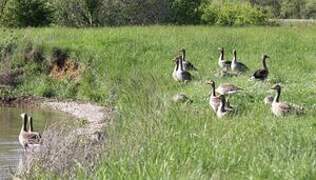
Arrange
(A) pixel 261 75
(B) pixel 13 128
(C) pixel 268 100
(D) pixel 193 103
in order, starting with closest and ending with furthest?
(C) pixel 268 100
(D) pixel 193 103
(A) pixel 261 75
(B) pixel 13 128

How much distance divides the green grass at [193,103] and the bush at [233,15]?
2657 cm

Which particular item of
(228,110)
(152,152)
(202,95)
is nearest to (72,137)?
(152,152)

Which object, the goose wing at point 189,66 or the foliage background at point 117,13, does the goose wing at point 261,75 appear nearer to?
the goose wing at point 189,66

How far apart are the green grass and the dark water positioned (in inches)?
90.0

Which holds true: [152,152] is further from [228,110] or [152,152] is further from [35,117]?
[35,117]

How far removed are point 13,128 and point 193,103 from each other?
748 cm

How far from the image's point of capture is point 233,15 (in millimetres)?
65750

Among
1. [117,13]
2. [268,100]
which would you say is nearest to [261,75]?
[268,100]

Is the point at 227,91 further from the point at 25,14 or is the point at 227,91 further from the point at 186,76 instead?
the point at 25,14

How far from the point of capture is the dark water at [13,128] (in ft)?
58.5

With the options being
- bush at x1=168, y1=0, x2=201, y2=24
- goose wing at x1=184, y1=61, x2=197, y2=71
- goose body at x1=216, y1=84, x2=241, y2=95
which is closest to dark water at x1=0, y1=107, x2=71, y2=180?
goose wing at x1=184, y1=61, x2=197, y2=71

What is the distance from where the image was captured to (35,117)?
27.4 metres

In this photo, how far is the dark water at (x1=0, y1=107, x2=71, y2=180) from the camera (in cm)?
1784

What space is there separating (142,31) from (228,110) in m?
20.3
